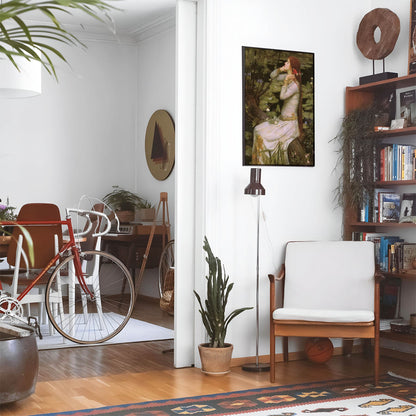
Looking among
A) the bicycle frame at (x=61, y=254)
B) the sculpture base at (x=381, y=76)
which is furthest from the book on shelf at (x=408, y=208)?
the bicycle frame at (x=61, y=254)

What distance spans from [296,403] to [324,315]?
0.59 metres

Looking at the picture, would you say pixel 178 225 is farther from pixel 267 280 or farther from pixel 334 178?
pixel 334 178

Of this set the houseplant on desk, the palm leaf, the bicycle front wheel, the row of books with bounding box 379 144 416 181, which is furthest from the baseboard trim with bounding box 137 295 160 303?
the palm leaf

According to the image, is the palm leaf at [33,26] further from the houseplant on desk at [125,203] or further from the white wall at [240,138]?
the houseplant on desk at [125,203]

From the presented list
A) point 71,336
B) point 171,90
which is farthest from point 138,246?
point 71,336

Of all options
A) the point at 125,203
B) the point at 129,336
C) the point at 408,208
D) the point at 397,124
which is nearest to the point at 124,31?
the point at 125,203

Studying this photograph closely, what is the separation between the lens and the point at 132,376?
4.20 metres

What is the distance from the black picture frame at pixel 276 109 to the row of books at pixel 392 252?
681 mm

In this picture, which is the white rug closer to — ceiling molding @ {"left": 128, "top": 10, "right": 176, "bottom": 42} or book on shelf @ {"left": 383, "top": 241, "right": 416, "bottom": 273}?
book on shelf @ {"left": 383, "top": 241, "right": 416, "bottom": 273}

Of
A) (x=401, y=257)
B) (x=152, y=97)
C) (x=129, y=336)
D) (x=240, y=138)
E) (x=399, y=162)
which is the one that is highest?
(x=152, y=97)

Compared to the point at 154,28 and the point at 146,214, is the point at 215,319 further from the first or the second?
the point at 154,28

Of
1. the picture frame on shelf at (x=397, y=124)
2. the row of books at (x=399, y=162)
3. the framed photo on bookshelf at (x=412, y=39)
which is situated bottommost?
the row of books at (x=399, y=162)

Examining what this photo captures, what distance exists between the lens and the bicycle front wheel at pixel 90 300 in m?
5.20

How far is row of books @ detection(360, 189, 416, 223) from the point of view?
470 cm
